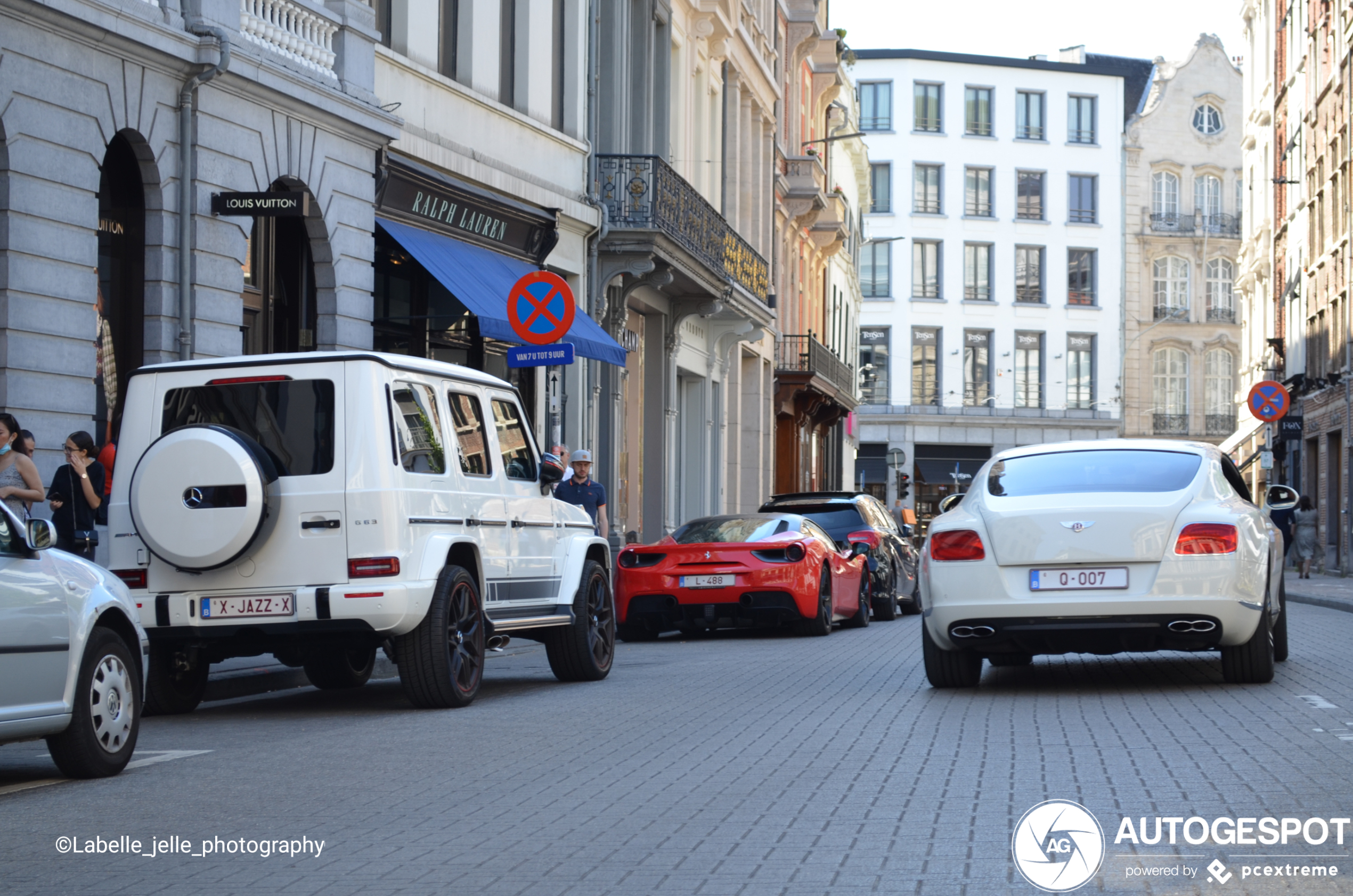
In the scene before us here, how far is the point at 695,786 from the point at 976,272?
7466 centimetres

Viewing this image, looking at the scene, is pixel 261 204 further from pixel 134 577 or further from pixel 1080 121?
pixel 1080 121

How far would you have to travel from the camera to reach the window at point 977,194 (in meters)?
80.9

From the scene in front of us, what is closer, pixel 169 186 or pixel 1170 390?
pixel 169 186

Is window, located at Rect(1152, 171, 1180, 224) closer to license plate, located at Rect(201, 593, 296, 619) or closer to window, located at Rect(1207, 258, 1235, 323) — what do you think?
window, located at Rect(1207, 258, 1235, 323)

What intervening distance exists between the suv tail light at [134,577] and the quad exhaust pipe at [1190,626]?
5764 millimetres

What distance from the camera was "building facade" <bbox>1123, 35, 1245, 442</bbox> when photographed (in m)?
81.4

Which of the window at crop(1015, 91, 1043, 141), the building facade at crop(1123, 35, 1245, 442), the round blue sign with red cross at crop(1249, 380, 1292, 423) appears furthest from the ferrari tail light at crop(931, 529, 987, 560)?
the window at crop(1015, 91, 1043, 141)

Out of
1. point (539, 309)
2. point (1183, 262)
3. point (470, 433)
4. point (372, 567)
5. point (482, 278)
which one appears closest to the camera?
point (372, 567)

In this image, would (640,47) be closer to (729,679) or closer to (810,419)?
(729,679)

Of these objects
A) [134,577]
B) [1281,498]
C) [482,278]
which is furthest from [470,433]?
[482,278]

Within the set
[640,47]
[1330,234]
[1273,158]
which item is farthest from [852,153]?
[640,47]

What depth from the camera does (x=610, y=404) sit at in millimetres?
27703

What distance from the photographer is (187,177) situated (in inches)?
619

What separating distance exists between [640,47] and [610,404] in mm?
5651
